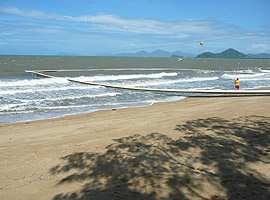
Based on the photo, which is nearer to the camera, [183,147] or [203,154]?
[203,154]

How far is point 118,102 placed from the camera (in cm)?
1226

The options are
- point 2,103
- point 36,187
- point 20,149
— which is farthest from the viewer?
point 2,103

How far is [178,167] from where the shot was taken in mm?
3807

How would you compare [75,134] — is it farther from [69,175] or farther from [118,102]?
[118,102]

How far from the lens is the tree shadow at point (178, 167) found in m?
3.11

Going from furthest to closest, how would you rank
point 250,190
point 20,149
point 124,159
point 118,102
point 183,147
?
point 118,102 < point 20,149 < point 183,147 < point 124,159 < point 250,190

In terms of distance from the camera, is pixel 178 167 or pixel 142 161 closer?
pixel 178 167

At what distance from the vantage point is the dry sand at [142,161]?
3.19m

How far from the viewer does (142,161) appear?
409cm

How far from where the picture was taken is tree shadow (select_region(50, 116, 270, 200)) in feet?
10.2

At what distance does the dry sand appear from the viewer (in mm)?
3186

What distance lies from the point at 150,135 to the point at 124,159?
5.02 feet

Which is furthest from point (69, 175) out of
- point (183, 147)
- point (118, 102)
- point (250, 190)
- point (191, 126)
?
point (118, 102)

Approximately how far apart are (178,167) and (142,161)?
0.60 m
